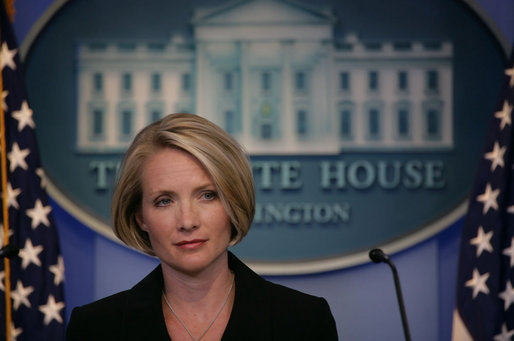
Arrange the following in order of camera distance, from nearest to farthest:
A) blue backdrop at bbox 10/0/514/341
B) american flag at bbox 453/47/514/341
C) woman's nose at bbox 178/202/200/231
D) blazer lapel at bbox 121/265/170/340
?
woman's nose at bbox 178/202/200/231
blazer lapel at bbox 121/265/170/340
american flag at bbox 453/47/514/341
blue backdrop at bbox 10/0/514/341

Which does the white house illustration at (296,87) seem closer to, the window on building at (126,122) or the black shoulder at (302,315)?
the window on building at (126,122)

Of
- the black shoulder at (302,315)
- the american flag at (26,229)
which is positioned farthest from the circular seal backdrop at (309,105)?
the black shoulder at (302,315)

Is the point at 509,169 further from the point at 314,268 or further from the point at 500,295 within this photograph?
the point at 314,268

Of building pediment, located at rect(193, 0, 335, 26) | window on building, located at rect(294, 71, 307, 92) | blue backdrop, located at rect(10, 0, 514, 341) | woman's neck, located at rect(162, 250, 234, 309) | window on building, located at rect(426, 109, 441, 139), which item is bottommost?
blue backdrop, located at rect(10, 0, 514, 341)

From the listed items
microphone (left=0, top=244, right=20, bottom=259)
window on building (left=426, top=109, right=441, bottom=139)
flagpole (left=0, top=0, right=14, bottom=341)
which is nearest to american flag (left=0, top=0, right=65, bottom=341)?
flagpole (left=0, top=0, right=14, bottom=341)

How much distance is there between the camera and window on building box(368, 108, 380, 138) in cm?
317

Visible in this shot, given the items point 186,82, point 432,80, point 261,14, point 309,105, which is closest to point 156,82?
point 186,82

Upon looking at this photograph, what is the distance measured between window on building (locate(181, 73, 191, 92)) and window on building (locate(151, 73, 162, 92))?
0.11m

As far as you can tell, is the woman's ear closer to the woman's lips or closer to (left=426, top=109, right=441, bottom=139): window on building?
the woman's lips

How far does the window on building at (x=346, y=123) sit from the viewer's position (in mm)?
3162

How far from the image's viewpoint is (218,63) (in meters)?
3.17

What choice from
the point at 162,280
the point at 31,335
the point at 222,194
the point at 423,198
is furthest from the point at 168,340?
the point at 423,198

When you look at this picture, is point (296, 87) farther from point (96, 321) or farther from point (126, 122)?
Result: point (96, 321)

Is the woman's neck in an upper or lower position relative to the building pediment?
lower
